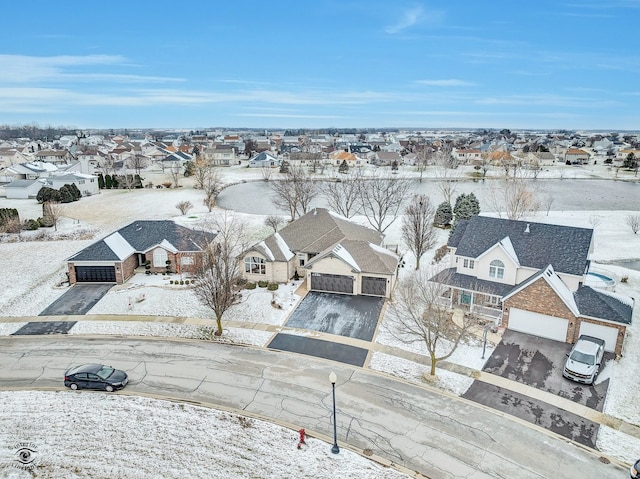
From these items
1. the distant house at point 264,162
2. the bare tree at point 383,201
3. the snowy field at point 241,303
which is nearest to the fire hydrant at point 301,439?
the snowy field at point 241,303

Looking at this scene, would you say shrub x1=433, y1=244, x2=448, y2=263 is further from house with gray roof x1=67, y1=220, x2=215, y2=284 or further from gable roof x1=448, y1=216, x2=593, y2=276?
house with gray roof x1=67, y1=220, x2=215, y2=284

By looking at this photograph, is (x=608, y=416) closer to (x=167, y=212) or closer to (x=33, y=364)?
(x=33, y=364)

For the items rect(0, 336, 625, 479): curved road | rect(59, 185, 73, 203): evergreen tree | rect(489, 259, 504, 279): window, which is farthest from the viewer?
rect(59, 185, 73, 203): evergreen tree

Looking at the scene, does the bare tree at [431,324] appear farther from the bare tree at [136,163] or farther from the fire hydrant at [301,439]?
the bare tree at [136,163]

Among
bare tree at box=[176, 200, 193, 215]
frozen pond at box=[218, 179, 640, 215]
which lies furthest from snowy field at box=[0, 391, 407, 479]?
frozen pond at box=[218, 179, 640, 215]

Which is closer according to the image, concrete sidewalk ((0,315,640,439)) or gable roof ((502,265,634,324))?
concrete sidewalk ((0,315,640,439))

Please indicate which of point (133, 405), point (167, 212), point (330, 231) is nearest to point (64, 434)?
point (133, 405)

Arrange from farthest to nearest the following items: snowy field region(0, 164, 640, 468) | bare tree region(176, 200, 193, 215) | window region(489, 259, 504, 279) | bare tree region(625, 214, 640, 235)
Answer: bare tree region(176, 200, 193, 215) < bare tree region(625, 214, 640, 235) < window region(489, 259, 504, 279) < snowy field region(0, 164, 640, 468)
